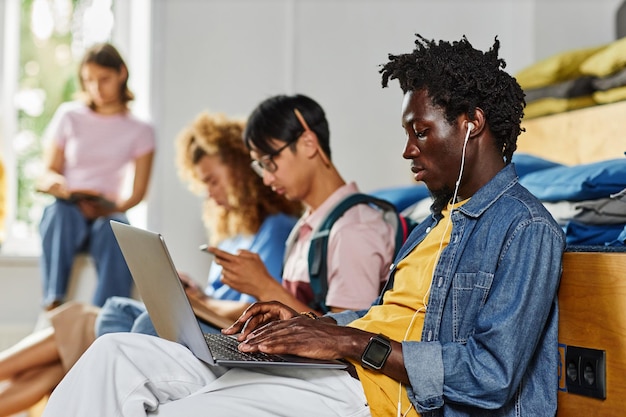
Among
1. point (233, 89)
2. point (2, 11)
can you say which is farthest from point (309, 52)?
point (2, 11)

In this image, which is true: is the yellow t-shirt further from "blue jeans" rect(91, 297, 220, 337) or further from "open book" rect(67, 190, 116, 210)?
"open book" rect(67, 190, 116, 210)

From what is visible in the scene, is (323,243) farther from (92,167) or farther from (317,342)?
(92,167)

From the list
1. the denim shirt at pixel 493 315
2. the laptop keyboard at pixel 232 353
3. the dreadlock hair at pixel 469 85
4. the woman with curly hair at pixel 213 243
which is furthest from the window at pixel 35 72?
the denim shirt at pixel 493 315

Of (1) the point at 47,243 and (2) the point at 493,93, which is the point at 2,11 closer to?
(1) the point at 47,243

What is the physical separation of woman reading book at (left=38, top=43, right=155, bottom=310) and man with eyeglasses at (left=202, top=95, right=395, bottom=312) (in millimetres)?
→ 1514

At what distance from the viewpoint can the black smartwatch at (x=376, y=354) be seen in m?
1.44

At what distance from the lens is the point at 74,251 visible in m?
3.77

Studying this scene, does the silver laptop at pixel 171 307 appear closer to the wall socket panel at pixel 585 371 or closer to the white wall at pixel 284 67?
the wall socket panel at pixel 585 371

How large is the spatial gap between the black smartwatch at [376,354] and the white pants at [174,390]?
0.28ft

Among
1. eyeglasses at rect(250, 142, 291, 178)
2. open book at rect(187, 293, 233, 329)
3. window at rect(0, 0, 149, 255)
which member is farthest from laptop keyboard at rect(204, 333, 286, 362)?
window at rect(0, 0, 149, 255)

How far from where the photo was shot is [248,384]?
153 cm

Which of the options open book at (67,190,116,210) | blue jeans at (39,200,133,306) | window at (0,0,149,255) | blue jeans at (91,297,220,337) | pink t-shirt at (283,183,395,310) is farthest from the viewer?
window at (0,0,149,255)

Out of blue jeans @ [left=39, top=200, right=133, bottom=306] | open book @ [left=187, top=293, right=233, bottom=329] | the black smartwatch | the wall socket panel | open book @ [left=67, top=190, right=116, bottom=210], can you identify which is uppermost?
the black smartwatch

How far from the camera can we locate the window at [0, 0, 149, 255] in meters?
4.19
